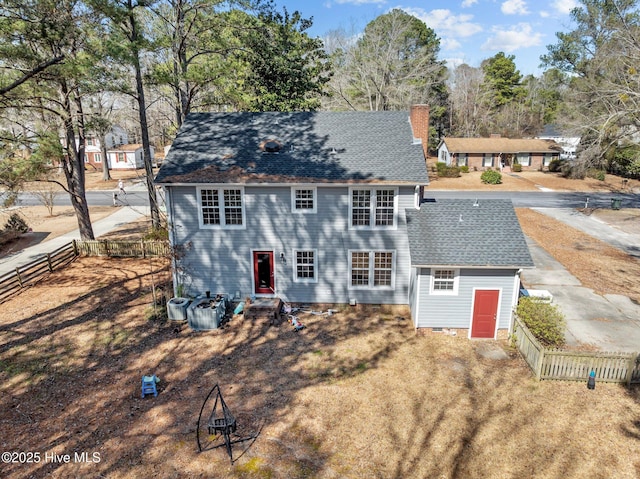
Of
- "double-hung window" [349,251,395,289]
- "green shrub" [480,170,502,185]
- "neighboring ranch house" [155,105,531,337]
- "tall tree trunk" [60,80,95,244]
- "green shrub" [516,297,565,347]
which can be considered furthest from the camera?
"green shrub" [480,170,502,185]

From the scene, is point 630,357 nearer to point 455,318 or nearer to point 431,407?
point 455,318

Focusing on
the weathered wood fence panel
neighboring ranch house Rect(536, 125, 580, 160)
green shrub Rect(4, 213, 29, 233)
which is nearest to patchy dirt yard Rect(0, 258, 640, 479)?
the weathered wood fence panel

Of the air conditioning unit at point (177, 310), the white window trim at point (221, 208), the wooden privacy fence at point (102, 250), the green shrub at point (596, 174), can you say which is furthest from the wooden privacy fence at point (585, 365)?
the green shrub at point (596, 174)

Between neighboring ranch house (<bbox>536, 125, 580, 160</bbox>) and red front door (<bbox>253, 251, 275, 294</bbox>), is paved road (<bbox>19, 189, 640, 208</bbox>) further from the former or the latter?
red front door (<bbox>253, 251, 275, 294</bbox>)

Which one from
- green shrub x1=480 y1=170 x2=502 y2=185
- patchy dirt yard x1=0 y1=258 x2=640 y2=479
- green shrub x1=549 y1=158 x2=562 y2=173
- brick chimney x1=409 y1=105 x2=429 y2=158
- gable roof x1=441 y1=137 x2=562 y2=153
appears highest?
brick chimney x1=409 y1=105 x2=429 y2=158

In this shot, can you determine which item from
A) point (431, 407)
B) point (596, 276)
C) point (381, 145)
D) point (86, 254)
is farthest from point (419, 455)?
point (86, 254)

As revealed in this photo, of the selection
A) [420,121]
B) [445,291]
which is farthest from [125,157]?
[445,291]
